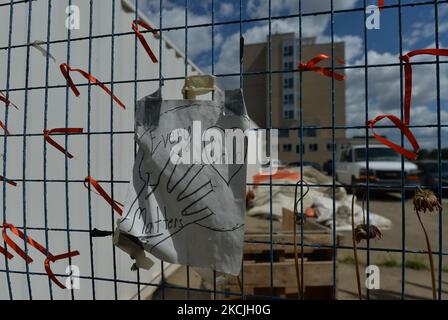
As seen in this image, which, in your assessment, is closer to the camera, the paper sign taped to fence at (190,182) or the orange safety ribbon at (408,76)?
the orange safety ribbon at (408,76)

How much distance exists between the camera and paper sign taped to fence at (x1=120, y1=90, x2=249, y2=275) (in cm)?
108

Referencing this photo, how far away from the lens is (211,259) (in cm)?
110

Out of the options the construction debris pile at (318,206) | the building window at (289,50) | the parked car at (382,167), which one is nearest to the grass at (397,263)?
the construction debris pile at (318,206)

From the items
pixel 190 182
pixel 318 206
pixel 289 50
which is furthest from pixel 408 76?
pixel 289 50

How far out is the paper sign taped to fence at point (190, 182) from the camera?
1082 millimetres

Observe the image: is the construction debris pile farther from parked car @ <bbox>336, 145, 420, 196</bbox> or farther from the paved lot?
parked car @ <bbox>336, 145, 420, 196</bbox>

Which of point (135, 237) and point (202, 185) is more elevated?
point (202, 185)

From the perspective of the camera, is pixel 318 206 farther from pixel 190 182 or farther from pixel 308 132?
pixel 190 182

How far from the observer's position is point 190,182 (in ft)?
3.66

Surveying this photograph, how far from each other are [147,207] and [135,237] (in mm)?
114

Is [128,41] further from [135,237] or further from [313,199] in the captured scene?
[313,199]

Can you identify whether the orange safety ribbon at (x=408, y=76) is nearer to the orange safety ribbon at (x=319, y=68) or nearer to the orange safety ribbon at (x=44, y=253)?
the orange safety ribbon at (x=319, y=68)

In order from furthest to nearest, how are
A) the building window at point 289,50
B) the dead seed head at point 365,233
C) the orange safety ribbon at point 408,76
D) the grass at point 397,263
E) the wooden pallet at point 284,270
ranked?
the building window at point 289,50
the grass at point 397,263
the wooden pallet at point 284,270
the dead seed head at point 365,233
the orange safety ribbon at point 408,76

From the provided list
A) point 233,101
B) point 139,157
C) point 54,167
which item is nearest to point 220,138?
point 233,101
